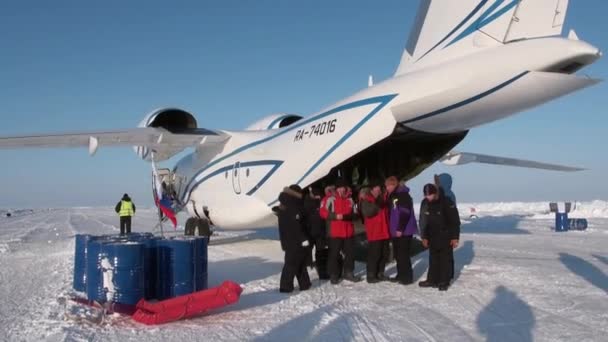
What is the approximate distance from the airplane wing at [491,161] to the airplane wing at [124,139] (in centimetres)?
601

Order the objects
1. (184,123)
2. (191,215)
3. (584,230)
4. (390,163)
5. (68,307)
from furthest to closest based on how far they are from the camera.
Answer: (584,230)
(191,215)
(184,123)
(390,163)
(68,307)

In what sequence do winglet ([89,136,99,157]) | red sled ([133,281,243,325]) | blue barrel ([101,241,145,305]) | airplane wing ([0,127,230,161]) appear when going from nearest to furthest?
red sled ([133,281,243,325]), blue barrel ([101,241,145,305]), airplane wing ([0,127,230,161]), winglet ([89,136,99,157])

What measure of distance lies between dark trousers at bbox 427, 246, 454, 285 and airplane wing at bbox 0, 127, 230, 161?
6.65 metres

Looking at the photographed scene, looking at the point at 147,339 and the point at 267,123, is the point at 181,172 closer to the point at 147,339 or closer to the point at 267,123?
the point at 267,123

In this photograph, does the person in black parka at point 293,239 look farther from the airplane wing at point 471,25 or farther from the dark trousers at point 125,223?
the dark trousers at point 125,223

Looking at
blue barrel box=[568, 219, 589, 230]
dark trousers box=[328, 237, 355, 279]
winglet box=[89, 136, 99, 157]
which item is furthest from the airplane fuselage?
blue barrel box=[568, 219, 589, 230]

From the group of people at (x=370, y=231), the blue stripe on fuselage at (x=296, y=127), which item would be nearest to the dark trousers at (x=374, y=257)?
the group of people at (x=370, y=231)

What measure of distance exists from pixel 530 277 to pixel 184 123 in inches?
328

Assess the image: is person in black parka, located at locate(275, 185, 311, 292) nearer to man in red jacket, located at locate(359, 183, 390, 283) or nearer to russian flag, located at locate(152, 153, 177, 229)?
man in red jacket, located at locate(359, 183, 390, 283)

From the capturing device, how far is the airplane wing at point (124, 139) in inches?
419

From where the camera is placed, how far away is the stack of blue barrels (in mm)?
5148

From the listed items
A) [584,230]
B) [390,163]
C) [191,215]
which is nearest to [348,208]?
[390,163]

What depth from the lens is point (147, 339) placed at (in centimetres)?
432

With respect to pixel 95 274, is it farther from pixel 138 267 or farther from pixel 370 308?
pixel 370 308
